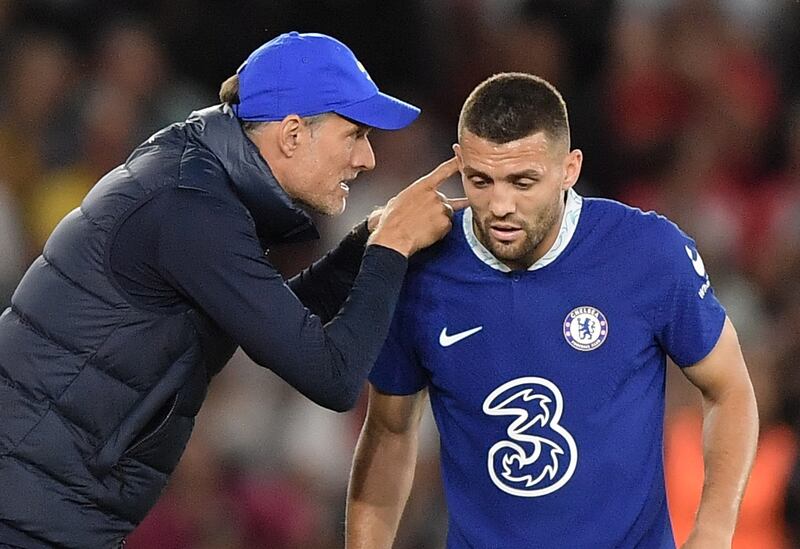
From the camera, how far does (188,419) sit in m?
3.34

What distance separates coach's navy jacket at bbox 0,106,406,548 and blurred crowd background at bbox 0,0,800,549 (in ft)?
9.53

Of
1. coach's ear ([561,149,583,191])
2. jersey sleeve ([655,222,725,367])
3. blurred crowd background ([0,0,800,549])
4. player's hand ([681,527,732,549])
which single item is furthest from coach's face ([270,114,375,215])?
blurred crowd background ([0,0,800,549])

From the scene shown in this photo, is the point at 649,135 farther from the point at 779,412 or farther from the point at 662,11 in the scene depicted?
A: the point at 779,412

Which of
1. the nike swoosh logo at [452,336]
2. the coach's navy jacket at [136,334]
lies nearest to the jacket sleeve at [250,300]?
the coach's navy jacket at [136,334]

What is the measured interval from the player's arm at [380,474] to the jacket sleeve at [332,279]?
24cm

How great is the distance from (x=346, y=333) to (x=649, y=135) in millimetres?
4418

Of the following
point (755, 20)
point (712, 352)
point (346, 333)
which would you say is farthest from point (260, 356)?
point (755, 20)

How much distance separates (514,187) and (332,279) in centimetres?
63

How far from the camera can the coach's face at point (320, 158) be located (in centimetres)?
337

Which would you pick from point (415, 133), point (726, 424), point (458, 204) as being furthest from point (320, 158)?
point (415, 133)

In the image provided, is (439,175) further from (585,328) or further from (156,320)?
(156,320)

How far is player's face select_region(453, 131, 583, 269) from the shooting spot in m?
3.31

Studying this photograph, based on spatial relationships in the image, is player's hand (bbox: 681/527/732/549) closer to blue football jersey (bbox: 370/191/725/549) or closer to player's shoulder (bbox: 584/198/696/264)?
blue football jersey (bbox: 370/191/725/549)

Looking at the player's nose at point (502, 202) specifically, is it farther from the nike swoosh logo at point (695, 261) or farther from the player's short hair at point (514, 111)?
the nike swoosh logo at point (695, 261)
